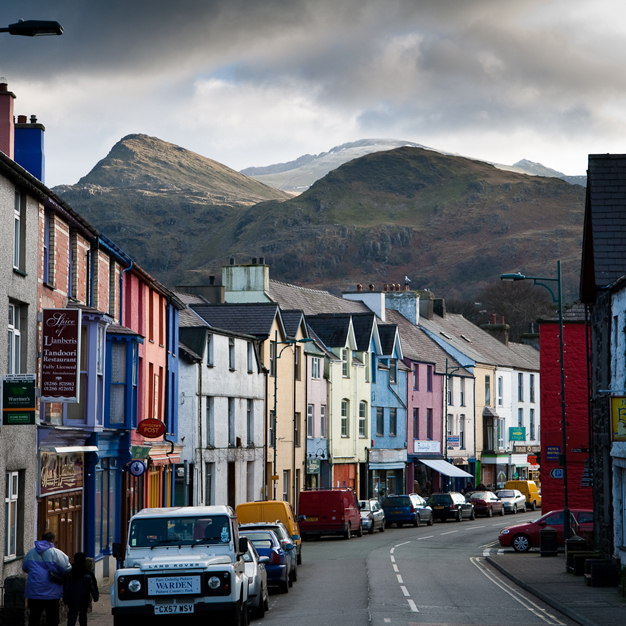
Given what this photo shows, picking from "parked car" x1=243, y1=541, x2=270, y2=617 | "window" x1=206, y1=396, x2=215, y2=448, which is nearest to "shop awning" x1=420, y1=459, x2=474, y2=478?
"window" x1=206, y1=396, x2=215, y2=448

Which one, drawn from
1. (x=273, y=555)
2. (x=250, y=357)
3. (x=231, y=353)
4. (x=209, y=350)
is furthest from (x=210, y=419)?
(x=273, y=555)

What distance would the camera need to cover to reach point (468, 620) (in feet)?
62.5

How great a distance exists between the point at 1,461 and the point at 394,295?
63.2 metres

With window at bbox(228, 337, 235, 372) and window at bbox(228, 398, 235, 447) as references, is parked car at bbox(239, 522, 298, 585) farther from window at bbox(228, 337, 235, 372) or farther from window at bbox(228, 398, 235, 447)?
window at bbox(228, 337, 235, 372)

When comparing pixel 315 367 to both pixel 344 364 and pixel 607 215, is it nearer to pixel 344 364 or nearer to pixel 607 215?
pixel 344 364

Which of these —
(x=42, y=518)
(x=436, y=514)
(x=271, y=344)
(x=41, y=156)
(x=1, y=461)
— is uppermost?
(x=41, y=156)

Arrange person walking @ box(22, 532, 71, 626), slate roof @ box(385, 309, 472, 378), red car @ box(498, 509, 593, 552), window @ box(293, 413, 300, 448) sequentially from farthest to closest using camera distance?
slate roof @ box(385, 309, 472, 378)
window @ box(293, 413, 300, 448)
red car @ box(498, 509, 593, 552)
person walking @ box(22, 532, 71, 626)

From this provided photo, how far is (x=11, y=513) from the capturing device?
67.2 ft

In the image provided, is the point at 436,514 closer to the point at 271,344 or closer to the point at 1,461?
the point at 271,344

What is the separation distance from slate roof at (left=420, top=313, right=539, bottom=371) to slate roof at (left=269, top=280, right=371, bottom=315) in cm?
759

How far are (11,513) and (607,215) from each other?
54.4ft

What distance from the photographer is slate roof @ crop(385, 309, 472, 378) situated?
240 feet

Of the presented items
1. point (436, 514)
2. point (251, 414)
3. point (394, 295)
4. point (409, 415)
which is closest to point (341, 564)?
point (251, 414)

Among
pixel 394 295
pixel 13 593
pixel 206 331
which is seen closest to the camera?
pixel 13 593
